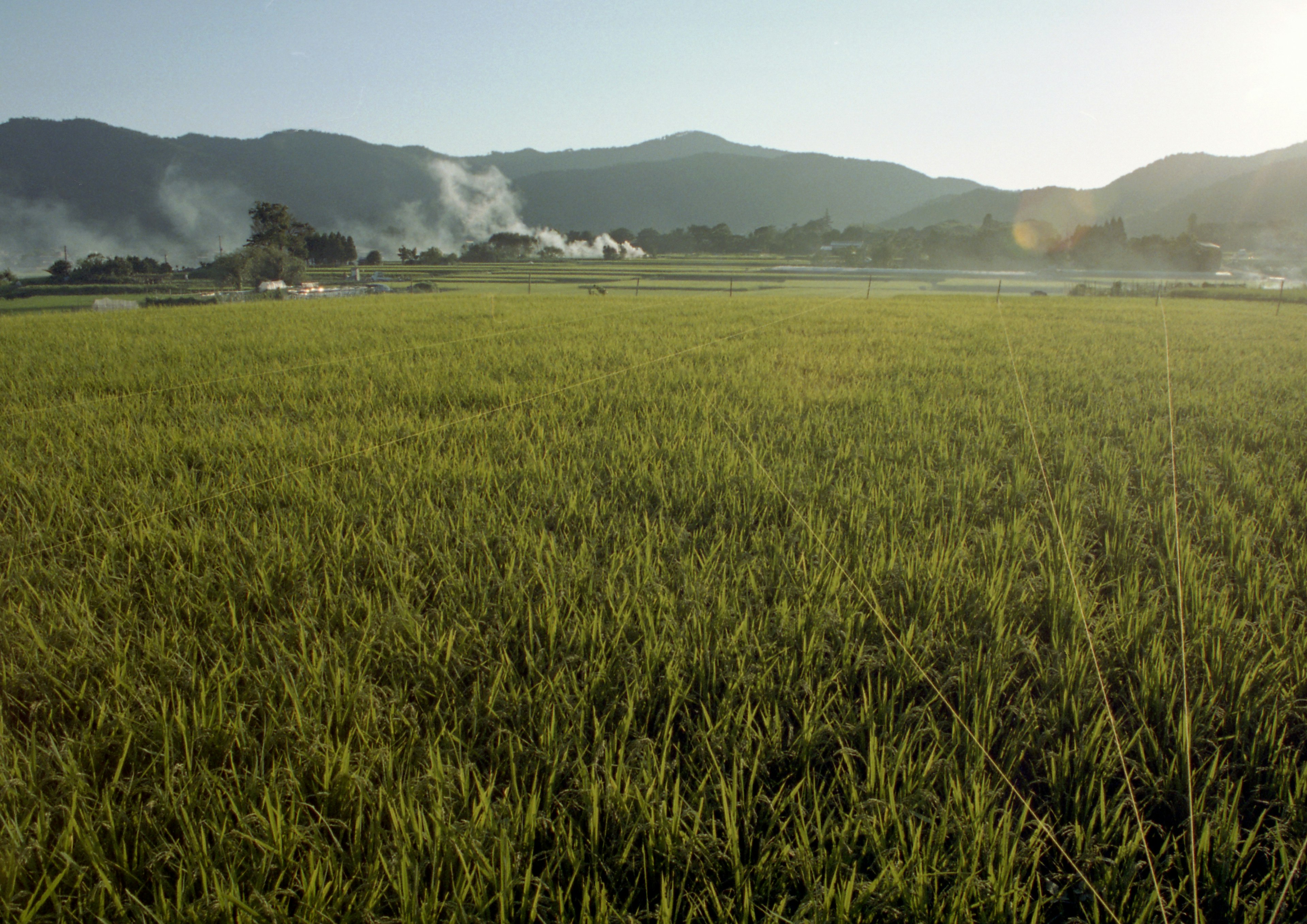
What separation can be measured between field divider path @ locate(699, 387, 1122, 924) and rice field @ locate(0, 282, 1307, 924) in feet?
0.05

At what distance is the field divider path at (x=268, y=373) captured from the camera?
4.52 m

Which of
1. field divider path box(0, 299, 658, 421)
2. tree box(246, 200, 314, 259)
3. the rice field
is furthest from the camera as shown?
tree box(246, 200, 314, 259)

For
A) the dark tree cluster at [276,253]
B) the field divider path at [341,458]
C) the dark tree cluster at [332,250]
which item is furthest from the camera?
the dark tree cluster at [332,250]

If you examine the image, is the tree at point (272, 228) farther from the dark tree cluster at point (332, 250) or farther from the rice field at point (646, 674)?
the rice field at point (646, 674)

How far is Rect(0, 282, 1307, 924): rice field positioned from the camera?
1.07 metres

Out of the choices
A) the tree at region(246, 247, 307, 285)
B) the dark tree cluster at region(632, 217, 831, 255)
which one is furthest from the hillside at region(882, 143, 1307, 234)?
the tree at region(246, 247, 307, 285)

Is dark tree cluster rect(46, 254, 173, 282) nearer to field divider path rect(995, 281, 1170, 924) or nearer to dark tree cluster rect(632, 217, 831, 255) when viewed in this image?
dark tree cluster rect(632, 217, 831, 255)

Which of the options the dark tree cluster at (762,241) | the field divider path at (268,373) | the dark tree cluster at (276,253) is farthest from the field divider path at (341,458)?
the dark tree cluster at (762,241)

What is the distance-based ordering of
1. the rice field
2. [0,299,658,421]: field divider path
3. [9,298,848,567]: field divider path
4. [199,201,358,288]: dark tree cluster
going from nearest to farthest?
1. the rice field
2. [9,298,848,567]: field divider path
3. [0,299,658,421]: field divider path
4. [199,201,358,288]: dark tree cluster

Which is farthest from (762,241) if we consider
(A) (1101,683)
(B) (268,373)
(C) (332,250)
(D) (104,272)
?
(A) (1101,683)

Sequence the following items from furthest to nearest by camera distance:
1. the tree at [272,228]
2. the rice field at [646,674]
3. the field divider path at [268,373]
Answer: the tree at [272,228], the field divider path at [268,373], the rice field at [646,674]

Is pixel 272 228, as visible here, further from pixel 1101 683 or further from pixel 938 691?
pixel 1101 683

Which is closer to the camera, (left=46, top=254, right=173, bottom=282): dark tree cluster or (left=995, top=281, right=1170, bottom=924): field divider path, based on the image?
(left=995, top=281, right=1170, bottom=924): field divider path

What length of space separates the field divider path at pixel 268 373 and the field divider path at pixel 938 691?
16.4ft
